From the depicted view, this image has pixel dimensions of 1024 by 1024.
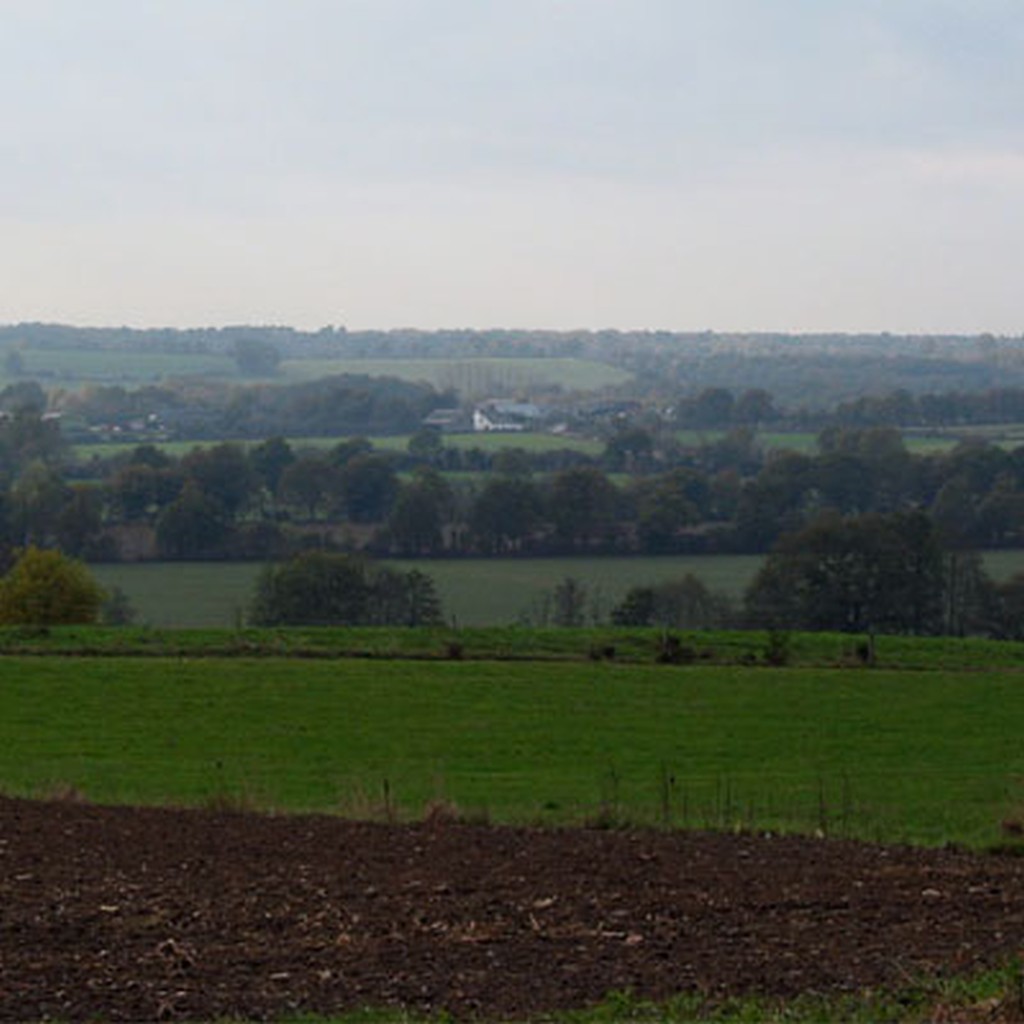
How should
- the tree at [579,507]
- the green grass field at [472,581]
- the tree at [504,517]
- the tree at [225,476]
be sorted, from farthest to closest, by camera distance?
1. the tree at [225,476]
2. the tree at [579,507]
3. the tree at [504,517]
4. the green grass field at [472,581]

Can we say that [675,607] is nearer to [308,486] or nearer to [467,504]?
[467,504]

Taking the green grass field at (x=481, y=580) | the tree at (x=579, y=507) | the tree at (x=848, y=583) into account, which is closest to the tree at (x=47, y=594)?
the green grass field at (x=481, y=580)

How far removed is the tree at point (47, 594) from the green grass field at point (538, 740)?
1704cm

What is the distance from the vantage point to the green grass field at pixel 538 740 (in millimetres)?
22078

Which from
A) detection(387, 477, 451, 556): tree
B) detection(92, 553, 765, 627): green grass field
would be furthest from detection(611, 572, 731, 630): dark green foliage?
detection(387, 477, 451, 556): tree

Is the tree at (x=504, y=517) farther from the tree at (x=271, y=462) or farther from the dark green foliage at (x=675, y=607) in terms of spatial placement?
the dark green foliage at (x=675, y=607)

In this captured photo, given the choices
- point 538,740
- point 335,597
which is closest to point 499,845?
point 538,740

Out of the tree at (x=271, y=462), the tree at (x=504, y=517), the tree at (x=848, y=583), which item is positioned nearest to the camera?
the tree at (x=848, y=583)

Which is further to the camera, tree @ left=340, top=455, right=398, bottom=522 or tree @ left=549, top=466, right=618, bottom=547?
tree @ left=340, top=455, right=398, bottom=522

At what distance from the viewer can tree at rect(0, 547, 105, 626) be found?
171 feet

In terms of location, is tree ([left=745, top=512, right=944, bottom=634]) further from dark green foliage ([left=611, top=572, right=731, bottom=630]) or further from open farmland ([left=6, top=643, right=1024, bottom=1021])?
open farmland ([left=6, top=643, right=1024, bottom=1021])

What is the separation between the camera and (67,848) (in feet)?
52.9

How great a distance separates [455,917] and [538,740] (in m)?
15.2

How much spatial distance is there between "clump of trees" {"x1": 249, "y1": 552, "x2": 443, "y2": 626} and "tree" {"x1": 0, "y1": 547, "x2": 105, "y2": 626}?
228 inches
